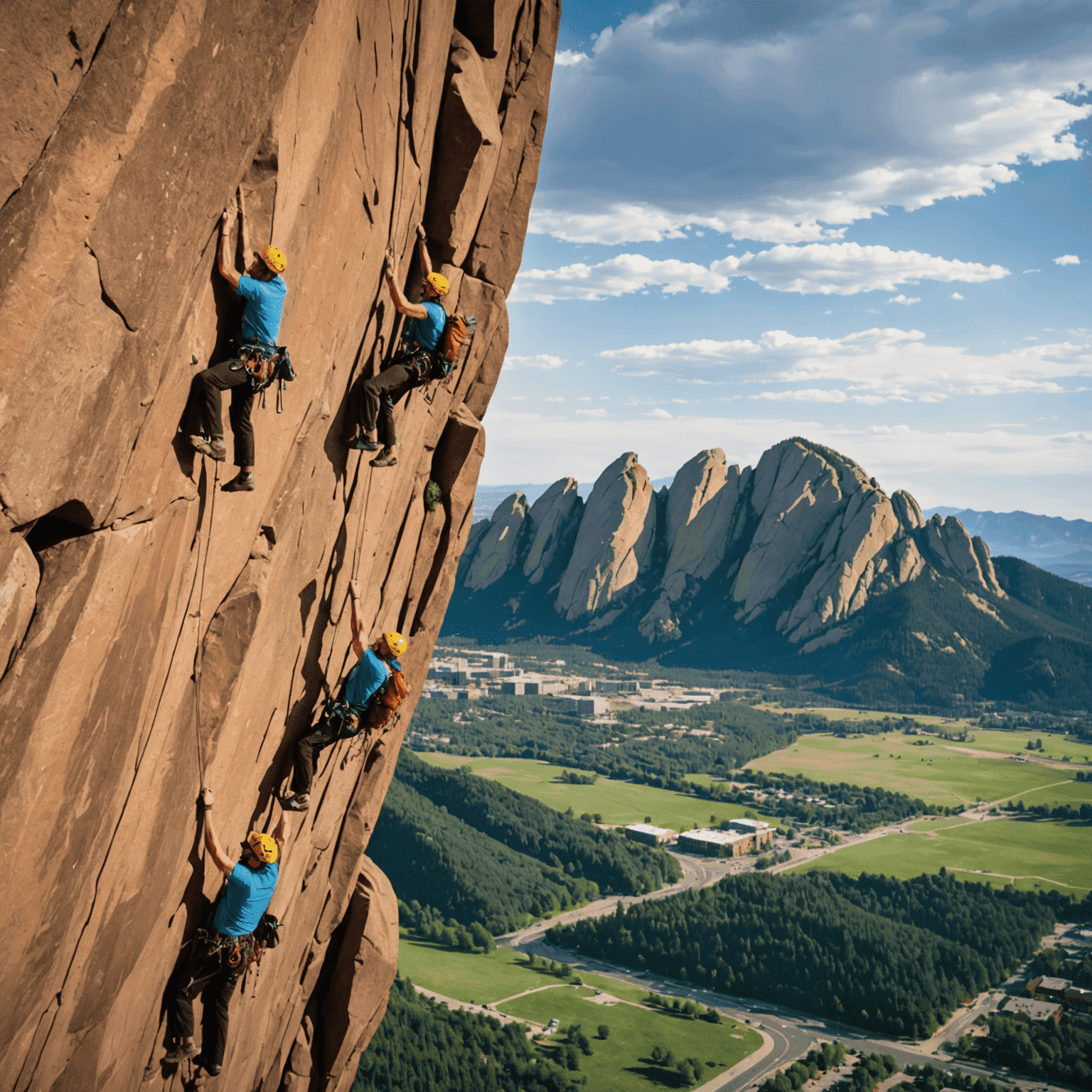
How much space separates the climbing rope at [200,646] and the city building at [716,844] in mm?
66897

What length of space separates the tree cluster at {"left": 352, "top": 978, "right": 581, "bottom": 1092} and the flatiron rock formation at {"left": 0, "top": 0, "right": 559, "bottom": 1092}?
1191 inches

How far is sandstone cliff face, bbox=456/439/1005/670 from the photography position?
143 meters

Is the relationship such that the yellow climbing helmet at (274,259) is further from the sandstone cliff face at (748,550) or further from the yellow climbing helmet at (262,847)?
the sandstone cliff face at (748,550)

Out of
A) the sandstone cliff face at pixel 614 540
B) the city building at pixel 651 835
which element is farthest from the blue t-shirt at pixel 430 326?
the sandstone cliff face at pixel 614 540

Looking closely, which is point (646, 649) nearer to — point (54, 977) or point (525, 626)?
point (525, 626)

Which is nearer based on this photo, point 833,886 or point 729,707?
A: point 833,886

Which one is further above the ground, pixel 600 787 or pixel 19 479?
pixel 19 479

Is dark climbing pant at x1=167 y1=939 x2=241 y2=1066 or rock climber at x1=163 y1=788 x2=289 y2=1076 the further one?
dark climbing pant at x1=167 y1=939 x2=241 y2=1066

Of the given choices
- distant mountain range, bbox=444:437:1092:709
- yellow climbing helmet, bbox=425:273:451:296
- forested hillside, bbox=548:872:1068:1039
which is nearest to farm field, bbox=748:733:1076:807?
forested hillside, bbox=548:872:1068:1039

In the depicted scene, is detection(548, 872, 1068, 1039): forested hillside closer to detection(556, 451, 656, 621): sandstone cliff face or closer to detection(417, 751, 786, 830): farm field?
detection(417, 751, 786, 830): farm field

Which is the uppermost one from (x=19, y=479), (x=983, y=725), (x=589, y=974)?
(x=19, y=479)

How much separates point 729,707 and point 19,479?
124m

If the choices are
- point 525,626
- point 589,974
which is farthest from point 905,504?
point 589,974

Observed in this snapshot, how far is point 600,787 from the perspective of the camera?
89500 millimetres
